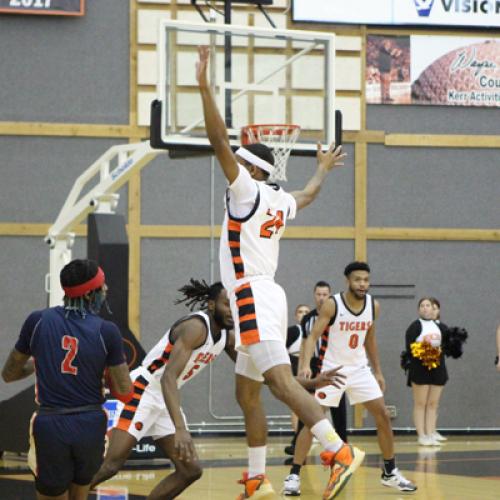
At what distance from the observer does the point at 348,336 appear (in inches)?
480

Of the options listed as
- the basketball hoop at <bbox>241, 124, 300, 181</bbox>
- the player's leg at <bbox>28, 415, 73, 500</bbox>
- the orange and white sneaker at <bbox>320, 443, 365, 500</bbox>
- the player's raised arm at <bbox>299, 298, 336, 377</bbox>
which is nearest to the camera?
the player's leg at <bbox>28, 415, 73, 500</bbox>

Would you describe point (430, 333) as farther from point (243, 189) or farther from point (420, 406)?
point (243, 189)

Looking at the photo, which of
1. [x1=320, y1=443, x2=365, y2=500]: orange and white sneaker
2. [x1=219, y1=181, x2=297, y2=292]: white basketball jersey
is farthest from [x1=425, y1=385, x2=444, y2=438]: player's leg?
[x1=320, y1=443, x2=365, y2=500]: orange and white sneaker

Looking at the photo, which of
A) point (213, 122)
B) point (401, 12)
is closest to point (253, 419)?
point (213, 122)

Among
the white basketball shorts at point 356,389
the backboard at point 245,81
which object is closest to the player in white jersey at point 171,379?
the white basketball shorts at point 356,389

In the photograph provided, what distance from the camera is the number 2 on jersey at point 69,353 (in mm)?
6758

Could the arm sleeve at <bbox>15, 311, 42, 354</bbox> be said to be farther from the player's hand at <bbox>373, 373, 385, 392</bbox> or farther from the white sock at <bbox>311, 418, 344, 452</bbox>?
the player's hand at <bbox>373, 373, 385, 392</bbox>

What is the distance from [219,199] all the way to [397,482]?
8.85m

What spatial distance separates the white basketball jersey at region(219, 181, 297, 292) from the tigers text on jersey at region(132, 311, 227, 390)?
0.84 m

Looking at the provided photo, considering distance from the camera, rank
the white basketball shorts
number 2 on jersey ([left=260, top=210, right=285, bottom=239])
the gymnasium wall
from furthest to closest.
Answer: the gymnasium wall < the white basketball shorts < number 2 on jersey ([left=260, top=210, right=285, bottom=239])

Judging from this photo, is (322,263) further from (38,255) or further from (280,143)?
(280,143)

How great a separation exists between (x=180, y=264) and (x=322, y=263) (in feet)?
7.41

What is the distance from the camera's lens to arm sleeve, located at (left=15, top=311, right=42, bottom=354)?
6859mm

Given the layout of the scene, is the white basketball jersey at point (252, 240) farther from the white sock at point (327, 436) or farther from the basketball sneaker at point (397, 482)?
the basketball sneaker at point (397, 482)
